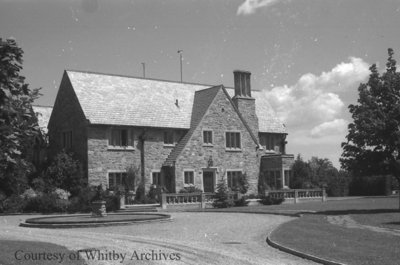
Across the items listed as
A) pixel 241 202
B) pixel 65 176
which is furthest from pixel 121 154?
pixel 241 202

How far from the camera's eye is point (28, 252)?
47.8 ft

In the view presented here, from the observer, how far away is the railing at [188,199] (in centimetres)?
3865

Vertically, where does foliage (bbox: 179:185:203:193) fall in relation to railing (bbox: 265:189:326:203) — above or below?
above

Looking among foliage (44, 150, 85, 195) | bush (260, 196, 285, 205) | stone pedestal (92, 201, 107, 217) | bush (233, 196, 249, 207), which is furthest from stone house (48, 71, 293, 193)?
stone pedestal (92, 201, 107, 217)

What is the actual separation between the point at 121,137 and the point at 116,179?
3.36 metres

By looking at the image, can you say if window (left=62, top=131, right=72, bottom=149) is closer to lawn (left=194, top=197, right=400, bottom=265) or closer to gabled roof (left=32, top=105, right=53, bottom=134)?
gabled roof (left=32, top=105, right=53, bottom=134)

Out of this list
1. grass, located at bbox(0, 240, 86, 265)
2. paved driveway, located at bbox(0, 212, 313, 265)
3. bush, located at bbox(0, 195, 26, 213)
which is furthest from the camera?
bush, located at bbox(0, 195, 26, 213)

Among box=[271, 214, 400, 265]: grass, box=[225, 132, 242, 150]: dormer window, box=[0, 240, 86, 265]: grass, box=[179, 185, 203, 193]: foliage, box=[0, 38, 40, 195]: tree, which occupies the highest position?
box=[225, 132, 242, 150]: dormer window

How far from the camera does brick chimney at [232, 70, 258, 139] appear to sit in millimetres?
51750

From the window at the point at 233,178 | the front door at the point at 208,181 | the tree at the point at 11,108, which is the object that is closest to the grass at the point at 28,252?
the tree at the point at 11,108

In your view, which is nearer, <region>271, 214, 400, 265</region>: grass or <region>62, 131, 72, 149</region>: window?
<region>271, 214, 400, 265</region>: grass

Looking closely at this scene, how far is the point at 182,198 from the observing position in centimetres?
3966

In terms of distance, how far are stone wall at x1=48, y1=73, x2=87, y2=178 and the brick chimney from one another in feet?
53.2

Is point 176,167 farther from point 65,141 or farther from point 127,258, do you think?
point 127,258
